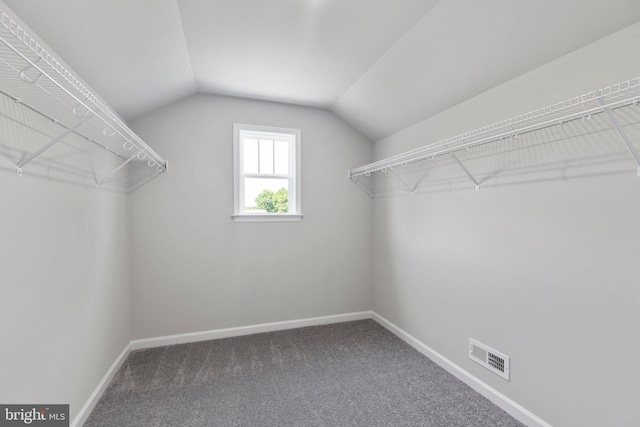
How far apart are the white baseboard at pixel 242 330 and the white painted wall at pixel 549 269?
3.51ft

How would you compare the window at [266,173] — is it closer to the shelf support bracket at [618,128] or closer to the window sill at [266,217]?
the window sill at [266,217]

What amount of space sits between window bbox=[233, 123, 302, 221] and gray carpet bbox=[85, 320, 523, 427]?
131cm

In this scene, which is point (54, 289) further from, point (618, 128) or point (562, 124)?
point (562, 124)

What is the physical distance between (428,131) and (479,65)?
29.9 inches

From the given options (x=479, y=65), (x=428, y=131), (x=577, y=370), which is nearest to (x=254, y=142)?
(x=428, y=131)

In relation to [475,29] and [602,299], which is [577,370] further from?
[475,29]

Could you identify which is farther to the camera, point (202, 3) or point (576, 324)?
point (202, 3)

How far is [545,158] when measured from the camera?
64.8 inches

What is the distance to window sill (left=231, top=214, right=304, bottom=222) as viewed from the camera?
2977 mm

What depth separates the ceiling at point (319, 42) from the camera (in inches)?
55.4

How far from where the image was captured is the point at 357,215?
342 centimetres

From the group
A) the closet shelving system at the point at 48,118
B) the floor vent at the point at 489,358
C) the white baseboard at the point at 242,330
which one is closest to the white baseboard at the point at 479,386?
the floor vent at the point at 489,358

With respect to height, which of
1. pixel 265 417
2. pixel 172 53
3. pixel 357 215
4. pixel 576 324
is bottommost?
pixel 265 417

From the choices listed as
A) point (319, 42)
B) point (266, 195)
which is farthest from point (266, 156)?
point (319, 42)
